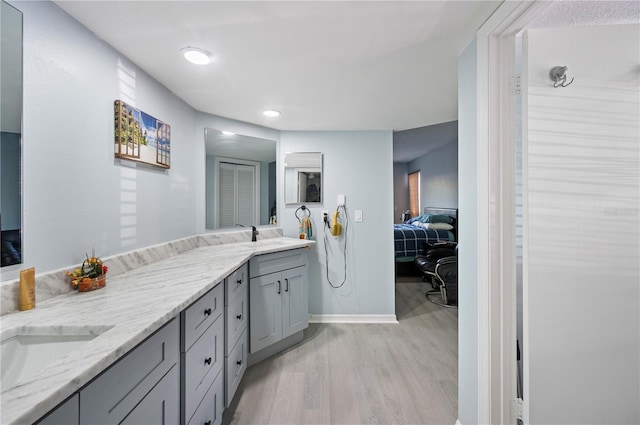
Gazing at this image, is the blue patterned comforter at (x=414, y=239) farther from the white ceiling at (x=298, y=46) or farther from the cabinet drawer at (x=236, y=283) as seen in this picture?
the cabinet drawer at (x=236, y=283)

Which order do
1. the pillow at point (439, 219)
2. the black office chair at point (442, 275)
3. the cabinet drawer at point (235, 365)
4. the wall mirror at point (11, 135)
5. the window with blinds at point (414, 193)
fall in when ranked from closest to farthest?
the wall mirror at point (11, 135) < the cabinet drawer at point (235, 365) < the black office chair at point (442, 275) < the pillow at point (439, 219) < the window with blinds at point (414, 193)

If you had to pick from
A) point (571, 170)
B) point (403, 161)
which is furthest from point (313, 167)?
point (403, 161)

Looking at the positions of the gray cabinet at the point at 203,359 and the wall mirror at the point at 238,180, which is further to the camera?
the wall mirror at the point at 238,180

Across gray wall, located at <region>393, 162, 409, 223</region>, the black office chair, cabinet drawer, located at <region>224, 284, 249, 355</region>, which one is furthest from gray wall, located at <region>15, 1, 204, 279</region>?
gray wall, located at <region>393, 162, 409, 223</region>

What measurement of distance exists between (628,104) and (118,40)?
2.58 meters

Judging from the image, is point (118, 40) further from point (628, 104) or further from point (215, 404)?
point (628, 104)

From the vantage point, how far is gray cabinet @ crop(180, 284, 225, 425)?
111 centimetres

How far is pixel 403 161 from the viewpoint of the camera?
7445mm

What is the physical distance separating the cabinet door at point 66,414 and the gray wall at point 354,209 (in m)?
2.46

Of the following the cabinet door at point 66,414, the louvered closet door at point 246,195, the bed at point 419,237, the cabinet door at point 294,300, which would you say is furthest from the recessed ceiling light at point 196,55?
the bed at point 419,237

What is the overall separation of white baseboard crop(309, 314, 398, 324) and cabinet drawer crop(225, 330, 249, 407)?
1.09 m

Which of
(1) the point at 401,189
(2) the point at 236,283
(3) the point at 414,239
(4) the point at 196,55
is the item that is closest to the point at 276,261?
(2) the point at 236,283

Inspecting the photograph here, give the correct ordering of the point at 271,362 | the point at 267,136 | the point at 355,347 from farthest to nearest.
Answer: the point at 267,136, the point at 355,347, the point at 271,362

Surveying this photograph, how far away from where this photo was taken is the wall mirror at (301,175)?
118 inches
